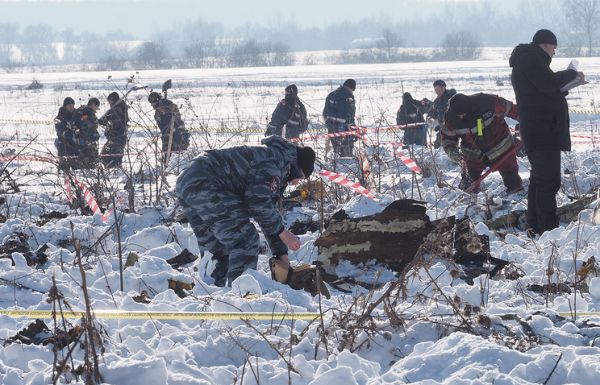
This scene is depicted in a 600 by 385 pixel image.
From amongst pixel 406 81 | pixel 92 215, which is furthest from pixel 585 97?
pixel 92 215

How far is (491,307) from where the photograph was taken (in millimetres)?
4695

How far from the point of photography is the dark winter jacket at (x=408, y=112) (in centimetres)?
1650

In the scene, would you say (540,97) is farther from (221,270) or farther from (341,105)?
(341,105)

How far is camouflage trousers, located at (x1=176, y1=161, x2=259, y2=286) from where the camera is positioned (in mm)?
6027

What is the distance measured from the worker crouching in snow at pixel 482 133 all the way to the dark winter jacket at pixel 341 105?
5.72m

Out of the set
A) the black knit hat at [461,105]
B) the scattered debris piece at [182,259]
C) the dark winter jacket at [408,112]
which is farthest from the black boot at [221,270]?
the dark winter jacket at [408,112]

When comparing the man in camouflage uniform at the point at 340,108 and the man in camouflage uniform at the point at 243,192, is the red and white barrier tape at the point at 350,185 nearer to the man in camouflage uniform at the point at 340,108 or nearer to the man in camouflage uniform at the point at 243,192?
the man in camouflage uniform at the point at 243,192

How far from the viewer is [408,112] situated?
54.7 ft

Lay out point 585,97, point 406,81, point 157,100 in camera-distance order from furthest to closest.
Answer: point 406,81
point 585,97
point 157,100

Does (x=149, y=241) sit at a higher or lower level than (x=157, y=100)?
lower

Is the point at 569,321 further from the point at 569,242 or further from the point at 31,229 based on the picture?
the point at 31,229

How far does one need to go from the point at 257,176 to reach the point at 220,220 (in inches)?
18.8

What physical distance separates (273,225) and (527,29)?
7512 inches

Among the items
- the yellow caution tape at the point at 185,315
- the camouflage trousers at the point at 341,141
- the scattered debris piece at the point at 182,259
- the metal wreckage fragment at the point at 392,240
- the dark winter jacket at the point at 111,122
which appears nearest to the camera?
the yellow caution tape at the point at 185,315
